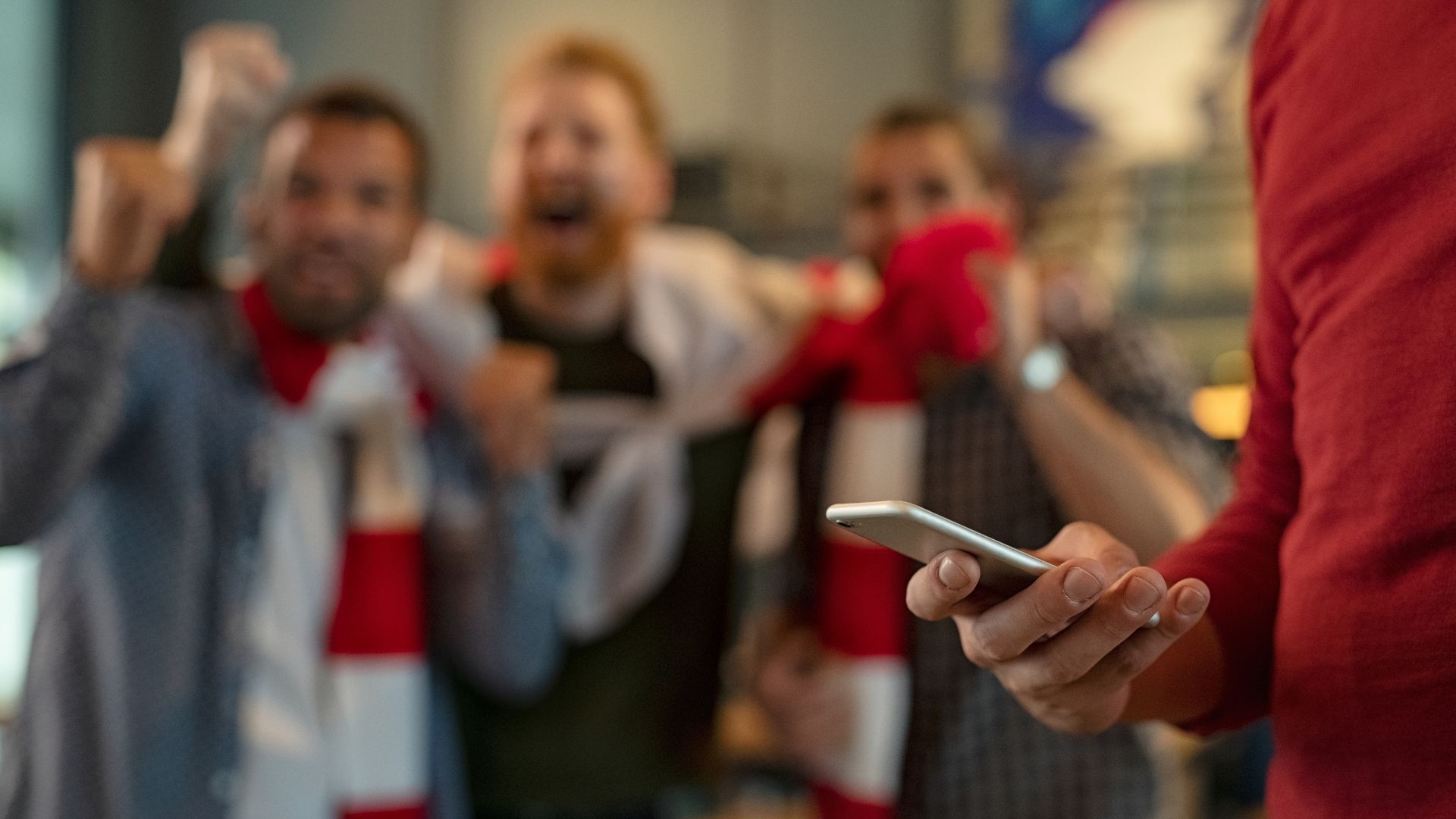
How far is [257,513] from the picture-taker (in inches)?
41.9

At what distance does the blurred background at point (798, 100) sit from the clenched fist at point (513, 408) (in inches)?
63.7

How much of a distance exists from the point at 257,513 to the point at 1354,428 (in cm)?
87

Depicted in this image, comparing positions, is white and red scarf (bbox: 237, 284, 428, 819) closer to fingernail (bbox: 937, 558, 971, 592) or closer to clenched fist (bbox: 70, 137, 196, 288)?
clenched fist (bbox: 70, 137, 196, 288)

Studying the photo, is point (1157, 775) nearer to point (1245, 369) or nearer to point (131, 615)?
point (131, 615)

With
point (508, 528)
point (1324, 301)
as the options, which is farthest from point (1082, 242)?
point (1324, 301)

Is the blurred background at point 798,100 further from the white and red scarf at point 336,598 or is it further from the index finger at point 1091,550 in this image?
the index finger at point 1091,550

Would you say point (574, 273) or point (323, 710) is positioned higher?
point (574, 273)

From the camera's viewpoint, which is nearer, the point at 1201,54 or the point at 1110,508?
the point at 1110,508

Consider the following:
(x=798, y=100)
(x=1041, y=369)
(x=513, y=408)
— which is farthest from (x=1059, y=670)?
(x=798, y=100)

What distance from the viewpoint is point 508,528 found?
1.16 metres

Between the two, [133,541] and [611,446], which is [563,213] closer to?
[611,446]

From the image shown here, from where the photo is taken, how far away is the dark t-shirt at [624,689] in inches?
49.2

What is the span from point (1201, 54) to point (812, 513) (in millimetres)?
Answer: 2095

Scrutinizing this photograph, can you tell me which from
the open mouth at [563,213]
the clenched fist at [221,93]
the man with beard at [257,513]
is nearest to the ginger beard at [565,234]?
Result: the open mouth at [563,213]
